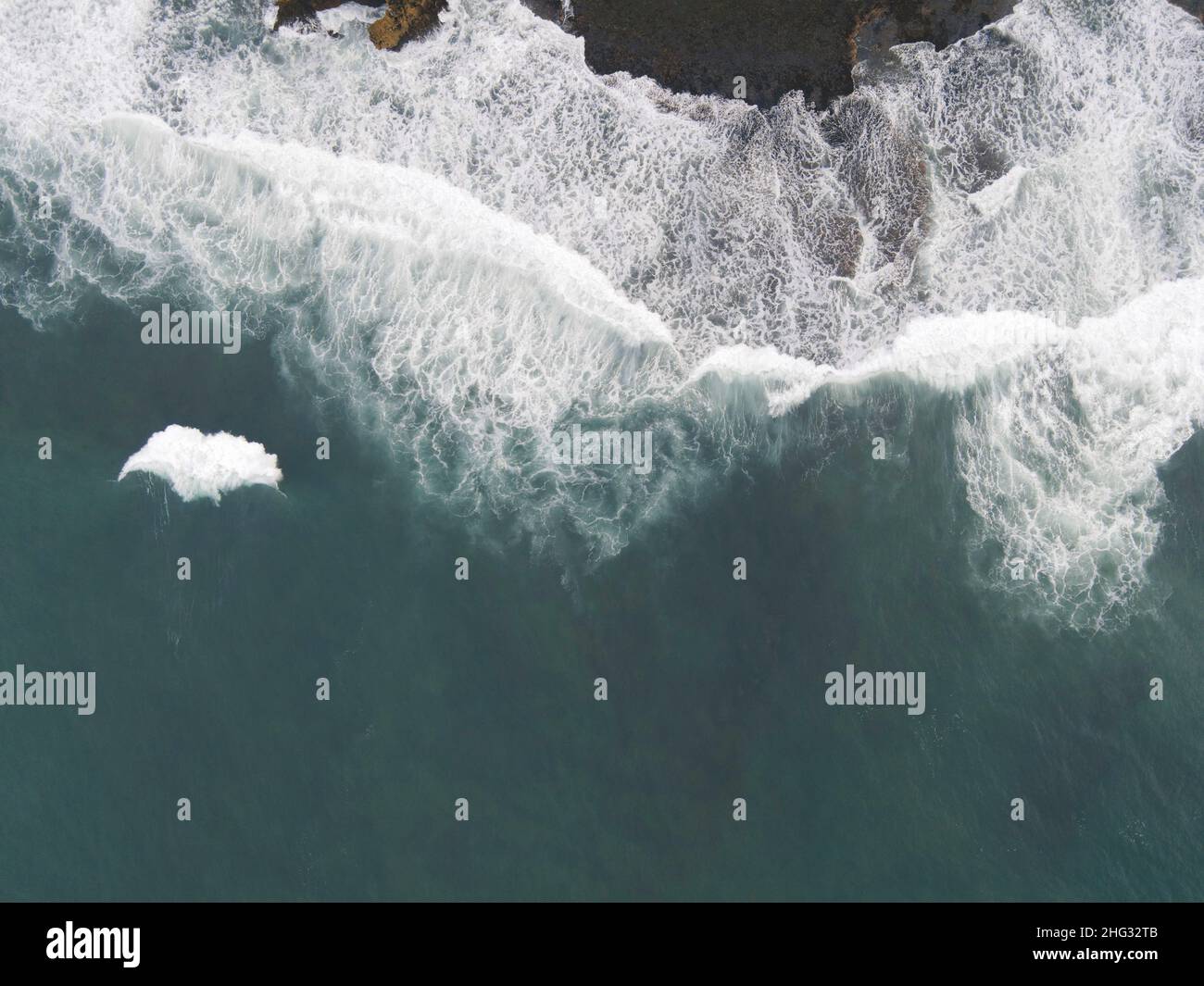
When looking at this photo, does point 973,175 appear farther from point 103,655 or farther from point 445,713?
point 103,655

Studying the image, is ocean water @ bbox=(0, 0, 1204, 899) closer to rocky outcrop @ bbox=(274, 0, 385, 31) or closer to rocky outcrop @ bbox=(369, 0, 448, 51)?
rocky outcrop @ bbox=(369, 0, 448, 51)

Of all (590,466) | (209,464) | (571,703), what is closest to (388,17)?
(209,464)

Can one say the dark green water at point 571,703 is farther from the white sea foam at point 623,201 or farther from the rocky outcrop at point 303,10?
the rocky outcrop at point 303,10

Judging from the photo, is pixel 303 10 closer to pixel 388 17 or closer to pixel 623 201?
pixel 388 17

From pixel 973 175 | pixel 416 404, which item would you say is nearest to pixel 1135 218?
pixel 973 175

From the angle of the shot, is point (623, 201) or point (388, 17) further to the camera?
point (623, 201)
